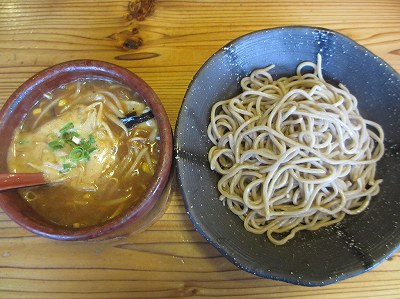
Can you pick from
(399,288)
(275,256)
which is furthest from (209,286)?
(399,288)

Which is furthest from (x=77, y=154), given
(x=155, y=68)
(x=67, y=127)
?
(x=155, y=68)

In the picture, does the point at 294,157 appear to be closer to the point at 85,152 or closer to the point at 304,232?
the point at 304,232

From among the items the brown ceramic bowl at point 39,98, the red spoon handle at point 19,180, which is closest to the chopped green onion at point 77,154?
the red spoon handle at point 19,180

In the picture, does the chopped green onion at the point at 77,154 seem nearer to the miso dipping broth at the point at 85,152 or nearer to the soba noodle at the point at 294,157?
the miso dipping broth at the point at 85,152

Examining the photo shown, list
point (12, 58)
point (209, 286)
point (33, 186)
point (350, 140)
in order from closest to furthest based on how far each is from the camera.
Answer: point (33, 186)
point (209, 286)
point (350, 140)
point (12, 58)

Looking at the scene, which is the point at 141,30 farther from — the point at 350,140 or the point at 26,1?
the point at 350,140
